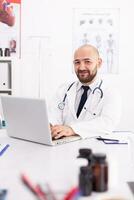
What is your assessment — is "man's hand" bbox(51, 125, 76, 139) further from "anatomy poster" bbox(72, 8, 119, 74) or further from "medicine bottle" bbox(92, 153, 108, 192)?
"anatomy poster" bbox(72, 8, 119, 74)

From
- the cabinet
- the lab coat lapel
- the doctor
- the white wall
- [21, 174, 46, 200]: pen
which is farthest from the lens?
the white wall

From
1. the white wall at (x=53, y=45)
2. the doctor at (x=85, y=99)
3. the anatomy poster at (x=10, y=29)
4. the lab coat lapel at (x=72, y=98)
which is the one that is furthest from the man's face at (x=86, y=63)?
the anatomy poster at (x=10, y=29)

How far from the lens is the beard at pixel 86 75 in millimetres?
2211

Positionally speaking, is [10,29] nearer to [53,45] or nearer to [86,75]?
[53,45]

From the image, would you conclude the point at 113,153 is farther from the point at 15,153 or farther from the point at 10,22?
the point at 10,22

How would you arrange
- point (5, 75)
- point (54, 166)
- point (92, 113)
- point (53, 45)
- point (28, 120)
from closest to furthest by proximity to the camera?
1. point (54, 166)
2. point (28, 120)
3. point (92, 113)
4. point (5, 75)
5. point (53, 45)

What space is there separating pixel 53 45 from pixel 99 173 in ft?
8.49

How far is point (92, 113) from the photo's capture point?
211 centimetres

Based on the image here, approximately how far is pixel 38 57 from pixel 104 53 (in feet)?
2.36

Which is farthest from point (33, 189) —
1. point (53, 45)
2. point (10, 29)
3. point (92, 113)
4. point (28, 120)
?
point (10, 29)

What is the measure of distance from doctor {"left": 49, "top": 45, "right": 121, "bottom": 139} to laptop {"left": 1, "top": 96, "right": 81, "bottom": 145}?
1.07ft

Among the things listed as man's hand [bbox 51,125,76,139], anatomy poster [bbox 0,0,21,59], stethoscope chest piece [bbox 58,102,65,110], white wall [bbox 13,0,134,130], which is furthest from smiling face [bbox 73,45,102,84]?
anatomy poster [bbox 0,0,21,59]

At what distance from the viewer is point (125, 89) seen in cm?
344

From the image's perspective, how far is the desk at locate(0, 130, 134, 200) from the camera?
1.01 metres
